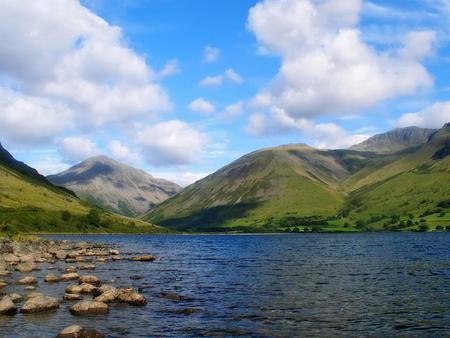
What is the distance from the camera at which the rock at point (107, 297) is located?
40.2 m

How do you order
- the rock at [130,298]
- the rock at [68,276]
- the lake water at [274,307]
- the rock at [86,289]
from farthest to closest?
the rock at [68,276] < the rock at [86,289] < the rock at [130,298] < the lake water at [274,307]

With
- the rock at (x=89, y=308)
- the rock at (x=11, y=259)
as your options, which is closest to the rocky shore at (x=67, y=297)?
the rock at (x=89, y=308)

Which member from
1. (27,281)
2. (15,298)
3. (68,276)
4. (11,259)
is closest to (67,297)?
(15,298)

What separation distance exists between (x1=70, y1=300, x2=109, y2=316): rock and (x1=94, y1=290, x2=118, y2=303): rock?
3625mm

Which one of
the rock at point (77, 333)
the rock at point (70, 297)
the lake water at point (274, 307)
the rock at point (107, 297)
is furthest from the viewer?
the rock at point (70, 297)

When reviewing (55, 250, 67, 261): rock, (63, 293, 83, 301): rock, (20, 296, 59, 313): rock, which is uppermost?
(20, 296, 59, 313): rock

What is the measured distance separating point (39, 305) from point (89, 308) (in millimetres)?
3881

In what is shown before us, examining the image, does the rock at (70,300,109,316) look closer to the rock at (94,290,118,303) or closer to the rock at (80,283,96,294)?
the rock at (94,290,118,303)

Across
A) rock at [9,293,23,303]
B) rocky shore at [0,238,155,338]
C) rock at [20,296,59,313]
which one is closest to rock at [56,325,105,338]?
rocky shore at [0,238,155,338]

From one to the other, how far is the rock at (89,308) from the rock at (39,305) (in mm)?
1974

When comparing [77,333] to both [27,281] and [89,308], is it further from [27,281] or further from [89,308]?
[27,281]

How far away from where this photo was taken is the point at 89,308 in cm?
3591

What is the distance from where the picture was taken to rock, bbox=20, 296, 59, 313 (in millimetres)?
35616

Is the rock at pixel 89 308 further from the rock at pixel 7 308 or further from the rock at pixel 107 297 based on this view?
the rock at pixel 7 308
